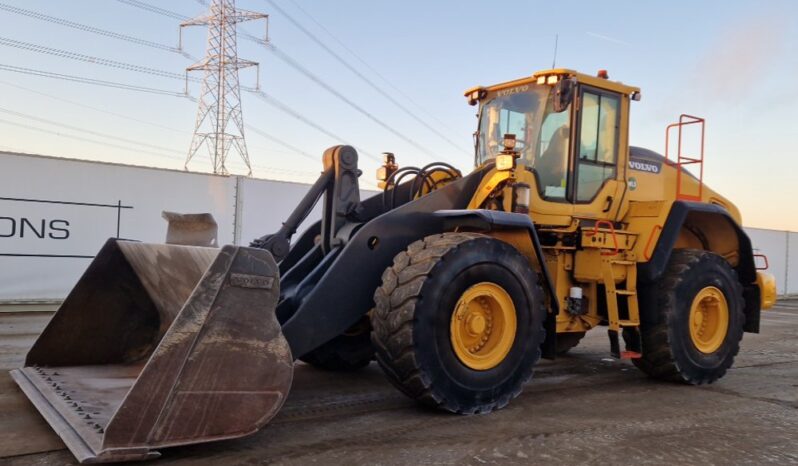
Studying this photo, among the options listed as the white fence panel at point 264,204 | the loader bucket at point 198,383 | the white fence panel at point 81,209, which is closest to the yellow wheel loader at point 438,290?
the loader bucket at point 198,383

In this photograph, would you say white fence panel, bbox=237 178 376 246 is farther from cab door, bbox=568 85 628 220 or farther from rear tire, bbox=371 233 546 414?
rear tire, bbox=371 233 546 414

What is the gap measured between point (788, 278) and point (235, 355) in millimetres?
23698

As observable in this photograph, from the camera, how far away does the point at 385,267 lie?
4914 millimetres

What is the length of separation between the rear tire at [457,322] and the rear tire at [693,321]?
1669 mm

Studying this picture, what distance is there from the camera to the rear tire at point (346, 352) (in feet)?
18.9

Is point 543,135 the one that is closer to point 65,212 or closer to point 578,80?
point 578,80

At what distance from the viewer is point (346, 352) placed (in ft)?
19.4

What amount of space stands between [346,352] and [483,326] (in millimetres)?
1553

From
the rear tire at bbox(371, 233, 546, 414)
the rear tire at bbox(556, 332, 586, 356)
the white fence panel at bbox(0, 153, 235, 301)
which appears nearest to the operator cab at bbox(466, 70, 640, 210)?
the rear tire at bbox(556, 332, 586, 356)

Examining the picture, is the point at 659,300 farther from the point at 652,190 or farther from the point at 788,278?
the point at 788,278

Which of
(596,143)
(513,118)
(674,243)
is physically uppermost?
(513,118)

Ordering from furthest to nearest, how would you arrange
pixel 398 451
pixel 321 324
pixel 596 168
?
1. pixel 596 168
2. pixel 321 324
3. pixel 398 451

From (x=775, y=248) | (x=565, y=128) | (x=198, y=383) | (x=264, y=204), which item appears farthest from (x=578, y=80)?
(x=775, y=248)

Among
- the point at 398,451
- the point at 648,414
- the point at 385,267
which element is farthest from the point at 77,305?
the point at 648,414
